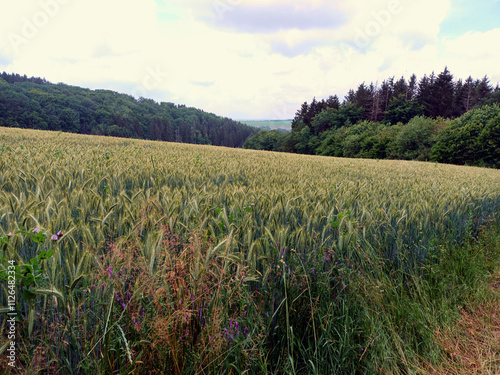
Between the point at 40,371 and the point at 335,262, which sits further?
the point at 335,262

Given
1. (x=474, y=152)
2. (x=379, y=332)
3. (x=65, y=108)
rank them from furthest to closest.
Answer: (x=65, y=108) < (x=474, y=152) < (x=379, y=332)

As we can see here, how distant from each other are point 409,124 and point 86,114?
8969 cm

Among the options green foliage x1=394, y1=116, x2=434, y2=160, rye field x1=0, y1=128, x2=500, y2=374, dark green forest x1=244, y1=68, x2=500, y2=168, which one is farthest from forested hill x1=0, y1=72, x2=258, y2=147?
rye field x1=0, y1=128, x2=500, y2=374

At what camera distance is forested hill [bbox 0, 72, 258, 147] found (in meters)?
75.8

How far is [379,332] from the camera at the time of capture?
2229mm

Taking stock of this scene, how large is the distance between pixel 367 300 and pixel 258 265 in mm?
1156

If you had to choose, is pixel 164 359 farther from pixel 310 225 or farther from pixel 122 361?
pixel 310 225

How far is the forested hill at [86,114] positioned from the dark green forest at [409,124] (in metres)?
40.4

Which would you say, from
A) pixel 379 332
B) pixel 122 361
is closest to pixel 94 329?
pixel 122 361

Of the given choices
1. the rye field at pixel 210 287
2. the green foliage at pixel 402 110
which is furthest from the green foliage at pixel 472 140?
the rye field at pixel 210 287

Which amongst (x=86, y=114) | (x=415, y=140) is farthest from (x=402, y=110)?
(x=86, y=114)

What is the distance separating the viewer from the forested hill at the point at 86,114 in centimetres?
7575

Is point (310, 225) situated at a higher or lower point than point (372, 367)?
higher

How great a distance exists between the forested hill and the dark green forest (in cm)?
4043
